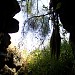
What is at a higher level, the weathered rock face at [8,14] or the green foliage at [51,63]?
the weathered rock face at [8,14]

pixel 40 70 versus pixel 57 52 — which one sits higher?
pixel 57 52

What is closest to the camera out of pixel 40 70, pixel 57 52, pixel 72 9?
pixel 57 52

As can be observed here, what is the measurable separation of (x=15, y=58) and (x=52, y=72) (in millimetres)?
1794

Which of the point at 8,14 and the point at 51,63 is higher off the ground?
the point at 8,14

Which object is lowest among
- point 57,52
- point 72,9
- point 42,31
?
point 57,52

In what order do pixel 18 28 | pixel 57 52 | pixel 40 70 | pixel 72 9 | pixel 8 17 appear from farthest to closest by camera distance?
pixel 40 70 → pixel 18 28 → pixel 8 17 → pixel 72 9 → pixel 57 52

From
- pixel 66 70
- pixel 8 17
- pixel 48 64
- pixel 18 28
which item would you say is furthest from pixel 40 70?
pixel 8 17

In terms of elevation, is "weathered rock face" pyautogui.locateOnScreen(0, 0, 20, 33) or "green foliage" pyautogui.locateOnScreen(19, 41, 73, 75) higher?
"weathered rock face" pyautogui.locateOnScreen(0, 0, 20, 33)

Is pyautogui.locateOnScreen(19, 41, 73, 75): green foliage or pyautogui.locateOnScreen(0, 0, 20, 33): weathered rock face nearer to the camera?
pyautogui.locateOnScreen(0, 0, 20, 33): weathered rock face

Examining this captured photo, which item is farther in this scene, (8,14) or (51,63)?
(51,63)

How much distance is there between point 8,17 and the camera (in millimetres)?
6637

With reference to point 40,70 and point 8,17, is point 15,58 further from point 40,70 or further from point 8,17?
point 8,17

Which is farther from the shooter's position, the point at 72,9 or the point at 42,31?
the point at 42,31

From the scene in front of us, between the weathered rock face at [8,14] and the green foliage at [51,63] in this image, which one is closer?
the weathered rock face at [8,14]
